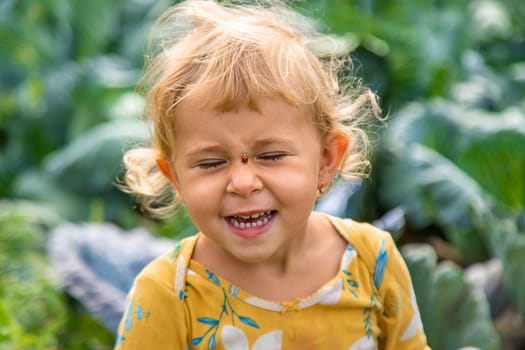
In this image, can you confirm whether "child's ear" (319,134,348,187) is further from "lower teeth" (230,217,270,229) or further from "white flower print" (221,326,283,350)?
"white flower print" (221,326,283,350)

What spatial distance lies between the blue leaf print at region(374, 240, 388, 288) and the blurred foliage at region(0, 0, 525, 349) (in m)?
0.77

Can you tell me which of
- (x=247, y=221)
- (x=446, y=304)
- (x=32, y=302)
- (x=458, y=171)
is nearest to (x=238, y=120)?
(x=247, y=221)

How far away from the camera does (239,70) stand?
190cm

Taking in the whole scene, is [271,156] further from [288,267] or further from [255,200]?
[288,267]

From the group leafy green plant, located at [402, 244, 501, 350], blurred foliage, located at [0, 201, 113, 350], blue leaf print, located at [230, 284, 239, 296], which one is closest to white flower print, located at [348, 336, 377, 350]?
blue leaf print, located at [230, 284, 239, 296]

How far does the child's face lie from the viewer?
1884mm

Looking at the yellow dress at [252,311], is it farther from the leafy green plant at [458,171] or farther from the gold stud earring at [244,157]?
the leafy green plant at [458,171]

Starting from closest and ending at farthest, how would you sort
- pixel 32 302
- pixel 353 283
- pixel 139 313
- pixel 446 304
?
pixel 139 313 → pixel 353 283 → pixel 446 304 → pixel 32 302

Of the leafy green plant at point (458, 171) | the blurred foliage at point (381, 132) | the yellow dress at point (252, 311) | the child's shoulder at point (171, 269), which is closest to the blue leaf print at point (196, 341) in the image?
the yellow dress at point (252, 311)

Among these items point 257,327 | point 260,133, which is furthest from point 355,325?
point 260,133

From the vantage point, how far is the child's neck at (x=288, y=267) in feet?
6.91

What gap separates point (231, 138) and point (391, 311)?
1.99ft

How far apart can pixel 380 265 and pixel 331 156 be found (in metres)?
0.28

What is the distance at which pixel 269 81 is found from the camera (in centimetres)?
189
